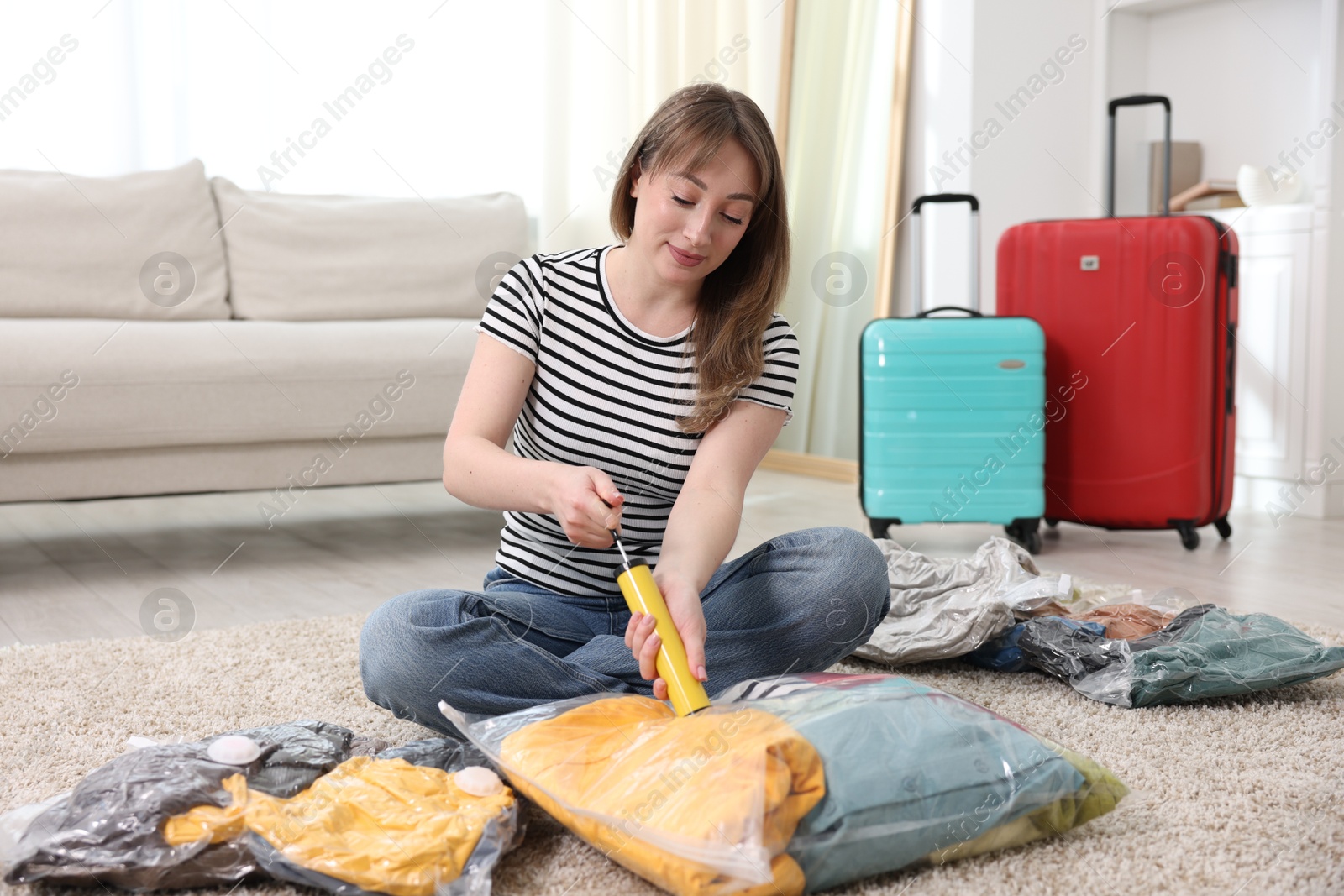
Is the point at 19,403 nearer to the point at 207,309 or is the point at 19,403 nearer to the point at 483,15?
the point at 207,309

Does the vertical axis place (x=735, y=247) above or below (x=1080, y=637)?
above

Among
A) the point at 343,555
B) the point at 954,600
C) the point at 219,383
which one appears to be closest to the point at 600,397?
the point at 954,600

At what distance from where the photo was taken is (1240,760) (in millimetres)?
1193

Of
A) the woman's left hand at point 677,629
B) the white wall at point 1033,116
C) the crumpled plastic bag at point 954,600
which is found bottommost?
the crumpled plastic bag at point 954,600

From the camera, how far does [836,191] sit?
11.6 feet

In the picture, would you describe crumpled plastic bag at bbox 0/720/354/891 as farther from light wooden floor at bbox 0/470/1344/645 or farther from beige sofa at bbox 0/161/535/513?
beige sofa at bbox 0/161/535/513

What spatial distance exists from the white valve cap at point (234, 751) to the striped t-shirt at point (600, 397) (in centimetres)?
37

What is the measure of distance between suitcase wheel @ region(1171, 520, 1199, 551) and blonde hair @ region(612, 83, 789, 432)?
1507 millimetres

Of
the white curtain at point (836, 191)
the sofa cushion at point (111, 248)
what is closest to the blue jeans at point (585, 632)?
the sofa cushion at point (111, 248)

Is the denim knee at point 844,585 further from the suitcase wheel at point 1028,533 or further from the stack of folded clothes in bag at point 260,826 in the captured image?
the suitcase wheel at point 1028,533

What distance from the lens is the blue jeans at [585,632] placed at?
1.12 metres

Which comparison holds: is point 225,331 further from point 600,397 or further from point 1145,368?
point 1145,368

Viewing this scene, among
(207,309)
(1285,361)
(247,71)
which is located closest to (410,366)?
(207,309)

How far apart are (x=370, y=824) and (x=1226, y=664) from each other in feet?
3.26
